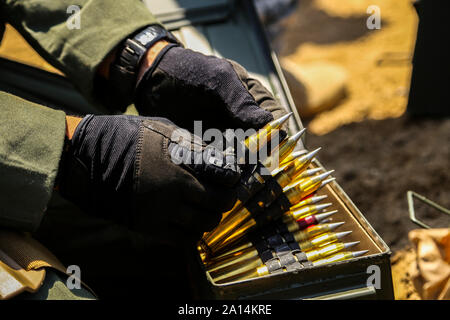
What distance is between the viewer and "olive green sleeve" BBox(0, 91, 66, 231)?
1673 millimetres

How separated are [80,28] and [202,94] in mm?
692

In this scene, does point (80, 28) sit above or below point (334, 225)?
above

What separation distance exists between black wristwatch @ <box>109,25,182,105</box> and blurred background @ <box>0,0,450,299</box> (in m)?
0.77

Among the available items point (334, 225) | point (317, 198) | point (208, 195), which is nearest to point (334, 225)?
point (334, 225)

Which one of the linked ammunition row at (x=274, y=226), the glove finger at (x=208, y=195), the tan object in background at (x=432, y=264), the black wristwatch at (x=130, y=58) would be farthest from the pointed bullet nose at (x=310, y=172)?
the black wristwatch at (x=130, y=58)

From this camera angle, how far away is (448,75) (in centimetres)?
Result: 369

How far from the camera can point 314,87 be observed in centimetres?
435

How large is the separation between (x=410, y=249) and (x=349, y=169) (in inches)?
32.2

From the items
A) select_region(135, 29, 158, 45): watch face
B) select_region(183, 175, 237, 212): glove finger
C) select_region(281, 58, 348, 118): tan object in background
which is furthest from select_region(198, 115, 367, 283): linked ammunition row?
select_region(281, 58, 348, 118): tan object in background

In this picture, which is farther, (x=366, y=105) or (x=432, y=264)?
(x=366, y=105)

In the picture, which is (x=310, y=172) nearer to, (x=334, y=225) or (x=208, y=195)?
(x=334, y=225)

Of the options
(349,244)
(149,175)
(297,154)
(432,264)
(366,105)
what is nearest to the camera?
(149,175)

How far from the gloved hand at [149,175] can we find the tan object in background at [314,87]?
268 centimetres

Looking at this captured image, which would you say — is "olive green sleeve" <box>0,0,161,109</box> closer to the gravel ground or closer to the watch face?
the watch face
